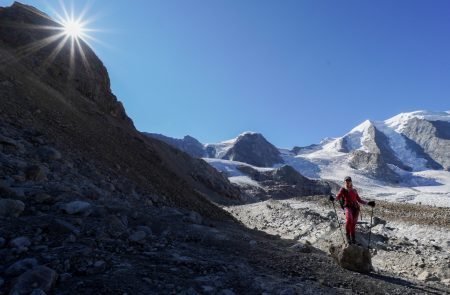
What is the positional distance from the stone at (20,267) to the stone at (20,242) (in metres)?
0.66

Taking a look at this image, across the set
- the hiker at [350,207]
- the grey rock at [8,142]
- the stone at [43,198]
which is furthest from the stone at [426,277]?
the grey rock at [8,142]

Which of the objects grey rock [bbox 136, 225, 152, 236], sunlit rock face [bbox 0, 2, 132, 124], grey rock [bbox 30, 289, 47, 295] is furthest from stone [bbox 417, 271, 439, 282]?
sunlit rock face [bbox 0, 2, 132, 124]

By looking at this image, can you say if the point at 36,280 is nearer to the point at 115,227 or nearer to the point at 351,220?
the point at 115,227

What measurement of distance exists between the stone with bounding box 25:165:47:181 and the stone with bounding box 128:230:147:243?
5.25 metres

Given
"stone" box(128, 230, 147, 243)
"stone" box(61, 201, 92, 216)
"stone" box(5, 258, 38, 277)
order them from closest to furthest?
"stone" box(5, 258, 38, 277) < "stone" box(128, 230, 147, 243) < "stone" box(61, 201, 92, 216)

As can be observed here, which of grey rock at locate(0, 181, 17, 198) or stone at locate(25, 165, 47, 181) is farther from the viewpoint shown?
stone at locate(25, 165, 47, 181)

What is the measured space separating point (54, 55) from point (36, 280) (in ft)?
121

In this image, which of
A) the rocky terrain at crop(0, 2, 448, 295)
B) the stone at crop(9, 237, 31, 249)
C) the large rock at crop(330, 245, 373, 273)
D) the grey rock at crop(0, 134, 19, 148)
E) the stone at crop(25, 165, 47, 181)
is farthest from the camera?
the grey rock at crop(0, 134, 19, 148)

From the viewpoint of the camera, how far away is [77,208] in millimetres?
10141

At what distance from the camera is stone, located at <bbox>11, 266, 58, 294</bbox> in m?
6.10

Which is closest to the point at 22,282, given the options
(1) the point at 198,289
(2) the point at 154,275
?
(2) the point at 154,275

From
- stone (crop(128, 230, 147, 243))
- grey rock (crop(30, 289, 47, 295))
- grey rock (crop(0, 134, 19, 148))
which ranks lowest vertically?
grey rock (crop(30, 289, 47, 295))

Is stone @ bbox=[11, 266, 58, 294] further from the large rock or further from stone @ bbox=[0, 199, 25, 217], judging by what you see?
the large rock

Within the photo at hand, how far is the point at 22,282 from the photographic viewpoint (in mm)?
6184
